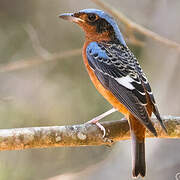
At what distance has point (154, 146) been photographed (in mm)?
6465

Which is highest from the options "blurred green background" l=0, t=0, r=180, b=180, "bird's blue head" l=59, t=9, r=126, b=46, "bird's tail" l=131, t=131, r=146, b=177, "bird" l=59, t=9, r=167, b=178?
"bird's blue head" l=59, t=9, r=126, b=46

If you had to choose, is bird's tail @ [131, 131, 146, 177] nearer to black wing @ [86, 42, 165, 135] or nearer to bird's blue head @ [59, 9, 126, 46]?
black wing @ [86, 42, 165, 135]

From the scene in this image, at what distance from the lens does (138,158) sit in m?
4.62

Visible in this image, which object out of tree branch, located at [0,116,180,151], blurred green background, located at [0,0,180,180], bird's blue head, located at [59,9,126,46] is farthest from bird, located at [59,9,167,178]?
blurred green background, located at [0,0,180,180]

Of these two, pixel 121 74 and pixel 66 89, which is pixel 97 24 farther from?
pixel 66 89

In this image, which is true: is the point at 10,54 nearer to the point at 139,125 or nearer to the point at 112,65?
the point at 112,65

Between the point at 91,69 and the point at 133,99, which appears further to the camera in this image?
the point at 91,69

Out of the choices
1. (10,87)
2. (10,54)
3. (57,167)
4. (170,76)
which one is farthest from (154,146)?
(10,54)

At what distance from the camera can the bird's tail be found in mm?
4570

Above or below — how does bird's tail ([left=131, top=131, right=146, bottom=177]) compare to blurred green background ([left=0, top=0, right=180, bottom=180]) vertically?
above

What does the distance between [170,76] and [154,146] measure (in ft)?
3.56

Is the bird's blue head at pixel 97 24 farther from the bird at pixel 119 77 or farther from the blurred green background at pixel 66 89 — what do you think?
the blurred green background at pixel 66 89

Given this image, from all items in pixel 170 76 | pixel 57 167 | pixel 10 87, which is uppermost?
pixel 170 76

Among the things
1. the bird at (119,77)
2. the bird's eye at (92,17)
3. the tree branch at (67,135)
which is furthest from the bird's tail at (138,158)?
the bird's eye at (92,17)
